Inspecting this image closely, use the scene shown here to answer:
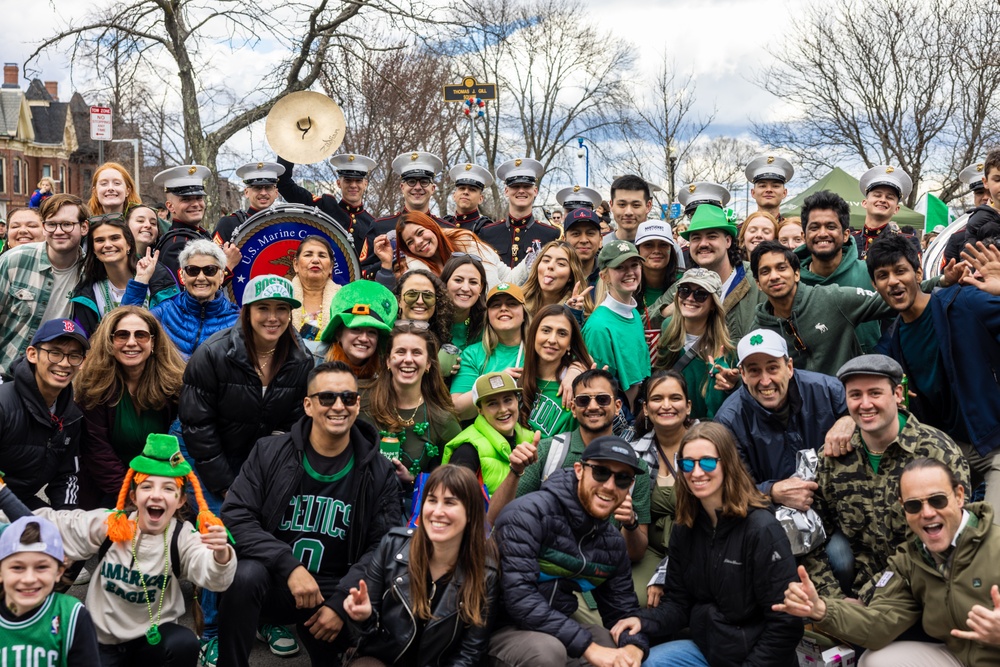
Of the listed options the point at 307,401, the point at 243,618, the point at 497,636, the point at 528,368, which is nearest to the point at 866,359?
the point at 528,368

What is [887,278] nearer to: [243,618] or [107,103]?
[243,618]

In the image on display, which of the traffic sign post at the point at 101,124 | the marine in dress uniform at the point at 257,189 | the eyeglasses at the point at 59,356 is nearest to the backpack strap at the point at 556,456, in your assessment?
the eyeglasses at the point at 59,356

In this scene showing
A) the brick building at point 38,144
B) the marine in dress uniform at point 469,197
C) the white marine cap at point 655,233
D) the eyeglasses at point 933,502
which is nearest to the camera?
the eyeglasses at point 933,502

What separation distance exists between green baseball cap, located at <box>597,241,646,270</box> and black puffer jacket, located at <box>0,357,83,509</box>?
138 inches

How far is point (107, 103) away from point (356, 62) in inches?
193

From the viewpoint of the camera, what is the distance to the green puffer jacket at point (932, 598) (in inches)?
169

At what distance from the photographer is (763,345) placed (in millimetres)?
5324

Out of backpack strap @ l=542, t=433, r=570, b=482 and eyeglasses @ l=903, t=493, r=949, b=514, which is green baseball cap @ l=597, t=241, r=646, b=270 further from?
eyeglasses @ l=903, t=493, r=949, b=514

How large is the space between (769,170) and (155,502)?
255 inches

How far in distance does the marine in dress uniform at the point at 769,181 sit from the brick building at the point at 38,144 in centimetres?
6529

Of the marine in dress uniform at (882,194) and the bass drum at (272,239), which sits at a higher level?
the marine in dress uniform at (882,194)

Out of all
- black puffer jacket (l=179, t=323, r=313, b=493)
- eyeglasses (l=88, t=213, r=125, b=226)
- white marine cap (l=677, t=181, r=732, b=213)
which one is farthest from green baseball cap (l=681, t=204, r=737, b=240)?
eyeglasses (l=88, t=213, r=125, b=226)

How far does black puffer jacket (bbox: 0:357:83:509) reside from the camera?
16.8ft

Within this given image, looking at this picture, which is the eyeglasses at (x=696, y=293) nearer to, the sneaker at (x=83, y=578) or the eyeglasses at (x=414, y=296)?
the eyeglasses at (x=414, y=296)
